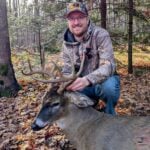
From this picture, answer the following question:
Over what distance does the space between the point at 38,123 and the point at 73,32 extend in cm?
153

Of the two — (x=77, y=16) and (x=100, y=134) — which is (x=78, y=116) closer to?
(x=100, y=134)

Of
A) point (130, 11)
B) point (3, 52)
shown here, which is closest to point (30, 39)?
point (130, 11)

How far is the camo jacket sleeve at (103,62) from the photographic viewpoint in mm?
5695

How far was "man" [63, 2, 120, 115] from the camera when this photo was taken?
19.5ft

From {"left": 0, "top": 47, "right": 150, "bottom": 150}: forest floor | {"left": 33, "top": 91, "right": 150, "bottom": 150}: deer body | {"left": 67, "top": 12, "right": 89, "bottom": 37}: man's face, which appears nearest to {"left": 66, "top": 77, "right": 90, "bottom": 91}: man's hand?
{"left": 33, "top": 91, "right": 150, "bottom": 150}: deer body

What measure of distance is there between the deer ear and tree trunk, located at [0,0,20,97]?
482 centimetres

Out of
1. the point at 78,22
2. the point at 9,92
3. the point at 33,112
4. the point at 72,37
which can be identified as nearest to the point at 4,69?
the point at 9,92

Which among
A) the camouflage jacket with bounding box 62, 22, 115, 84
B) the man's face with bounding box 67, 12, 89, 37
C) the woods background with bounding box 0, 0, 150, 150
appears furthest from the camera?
the woods background with bounding box 0, 0, 150, 150

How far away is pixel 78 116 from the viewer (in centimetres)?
541

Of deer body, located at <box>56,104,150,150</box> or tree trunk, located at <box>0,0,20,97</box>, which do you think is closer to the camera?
deer body, located at <box>56,104,150,150</box>

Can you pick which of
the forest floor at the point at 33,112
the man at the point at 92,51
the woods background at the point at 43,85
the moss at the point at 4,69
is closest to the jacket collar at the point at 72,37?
the man at the point at 92,51

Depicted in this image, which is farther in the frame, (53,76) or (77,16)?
(77,16)

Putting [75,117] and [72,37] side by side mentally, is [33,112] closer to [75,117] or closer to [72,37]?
[72,37]

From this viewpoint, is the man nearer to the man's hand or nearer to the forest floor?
the man's hand
